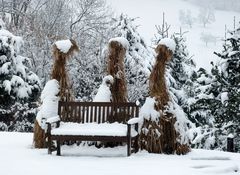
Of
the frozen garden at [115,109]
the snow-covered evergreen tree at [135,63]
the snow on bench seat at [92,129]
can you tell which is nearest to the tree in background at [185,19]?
the frozen garden at [115,109]

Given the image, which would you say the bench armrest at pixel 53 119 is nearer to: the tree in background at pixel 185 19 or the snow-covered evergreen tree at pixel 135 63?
the snow-covered evergreen tree at pixel 135 63

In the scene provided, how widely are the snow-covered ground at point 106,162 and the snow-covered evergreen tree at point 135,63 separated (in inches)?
381

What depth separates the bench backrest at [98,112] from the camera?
970 centimetres

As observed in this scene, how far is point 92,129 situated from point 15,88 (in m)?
8.84

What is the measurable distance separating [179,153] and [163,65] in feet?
6.24

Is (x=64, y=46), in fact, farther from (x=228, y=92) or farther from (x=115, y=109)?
(x=228, y=92)

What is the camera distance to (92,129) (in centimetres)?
907

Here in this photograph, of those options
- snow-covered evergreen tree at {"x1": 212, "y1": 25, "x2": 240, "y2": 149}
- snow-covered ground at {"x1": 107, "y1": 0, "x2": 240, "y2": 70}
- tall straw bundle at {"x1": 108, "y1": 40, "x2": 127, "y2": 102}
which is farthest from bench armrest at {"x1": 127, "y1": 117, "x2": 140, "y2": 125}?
snow-covered ground at {"x1": 107, "y1": 0, "x2": 240, "y2": 70}

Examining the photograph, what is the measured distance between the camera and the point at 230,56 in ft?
41.7

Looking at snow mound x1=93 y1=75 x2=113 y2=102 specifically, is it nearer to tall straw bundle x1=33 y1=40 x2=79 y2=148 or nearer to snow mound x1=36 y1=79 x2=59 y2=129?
tall straw bundle x1=33 y1=40 x2=79 y2=148

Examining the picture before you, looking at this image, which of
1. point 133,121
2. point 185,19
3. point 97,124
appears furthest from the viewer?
point 185,19

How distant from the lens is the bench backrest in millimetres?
9703

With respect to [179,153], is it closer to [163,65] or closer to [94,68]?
[163,65]

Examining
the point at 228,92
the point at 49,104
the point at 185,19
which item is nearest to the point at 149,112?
the point at 49,104
